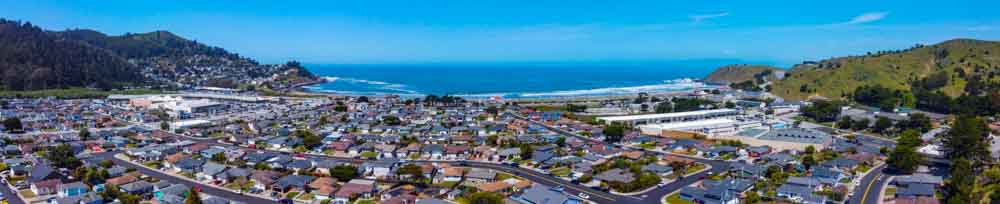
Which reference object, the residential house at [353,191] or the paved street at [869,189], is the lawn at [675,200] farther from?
the residential house at [353,191]

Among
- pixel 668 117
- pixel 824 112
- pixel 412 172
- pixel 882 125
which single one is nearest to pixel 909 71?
pixel 824 112

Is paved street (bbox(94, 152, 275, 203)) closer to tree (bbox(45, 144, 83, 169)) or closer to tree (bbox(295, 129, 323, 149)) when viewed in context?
tree (bbox(45, 144, 83, 169))

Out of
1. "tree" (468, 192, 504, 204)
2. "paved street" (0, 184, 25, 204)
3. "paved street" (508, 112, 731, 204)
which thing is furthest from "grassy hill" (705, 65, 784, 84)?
"paved street" (0, 184, 25, 204)

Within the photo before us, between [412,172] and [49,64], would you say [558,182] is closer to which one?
[412,172]

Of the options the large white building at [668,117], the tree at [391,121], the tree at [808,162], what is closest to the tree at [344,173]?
the tree at [391,121]

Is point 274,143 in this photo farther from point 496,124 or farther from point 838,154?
point 838,154

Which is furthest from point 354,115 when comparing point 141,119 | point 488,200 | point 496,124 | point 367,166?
point 488,200
